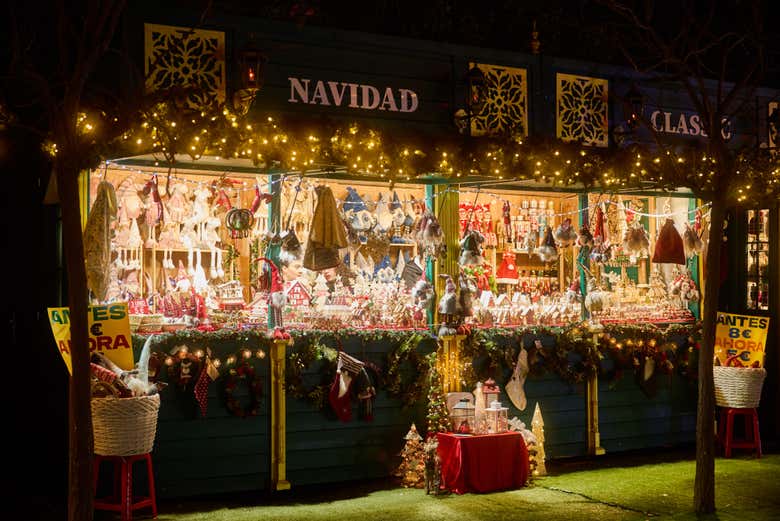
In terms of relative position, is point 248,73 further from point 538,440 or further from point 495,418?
point 538,440

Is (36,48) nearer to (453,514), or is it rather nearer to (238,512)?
(238,512)

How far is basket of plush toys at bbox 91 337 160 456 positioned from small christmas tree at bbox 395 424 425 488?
248cm

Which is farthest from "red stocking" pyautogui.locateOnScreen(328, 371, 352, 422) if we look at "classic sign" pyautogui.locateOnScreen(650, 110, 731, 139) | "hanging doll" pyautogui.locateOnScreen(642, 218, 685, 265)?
"classic sign" pyautogui.locateOnScreen(650, 110, 731, 139)

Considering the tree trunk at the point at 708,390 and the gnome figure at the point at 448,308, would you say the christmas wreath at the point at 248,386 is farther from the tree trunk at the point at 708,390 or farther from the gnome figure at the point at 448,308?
the tree trunk at the point at 708,390

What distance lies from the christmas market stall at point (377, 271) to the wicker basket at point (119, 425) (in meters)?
0.72

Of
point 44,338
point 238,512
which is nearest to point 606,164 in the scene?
point 238,512

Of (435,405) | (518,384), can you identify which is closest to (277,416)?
(435,405)

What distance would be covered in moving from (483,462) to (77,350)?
4.17 m

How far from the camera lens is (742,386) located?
32.8ft

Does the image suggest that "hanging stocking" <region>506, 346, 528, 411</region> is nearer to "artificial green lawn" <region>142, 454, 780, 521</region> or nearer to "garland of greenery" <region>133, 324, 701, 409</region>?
"garland of greenery" <region>133, 324, 701, 409</region>

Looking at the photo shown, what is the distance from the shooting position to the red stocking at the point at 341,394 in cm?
856

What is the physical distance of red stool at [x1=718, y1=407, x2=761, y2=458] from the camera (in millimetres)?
10023

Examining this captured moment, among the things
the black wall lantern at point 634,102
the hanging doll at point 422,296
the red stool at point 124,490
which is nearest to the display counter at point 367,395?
the hanging doll at point 422,296

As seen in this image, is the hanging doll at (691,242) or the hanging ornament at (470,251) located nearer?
the hanging ornament at (470,251)
